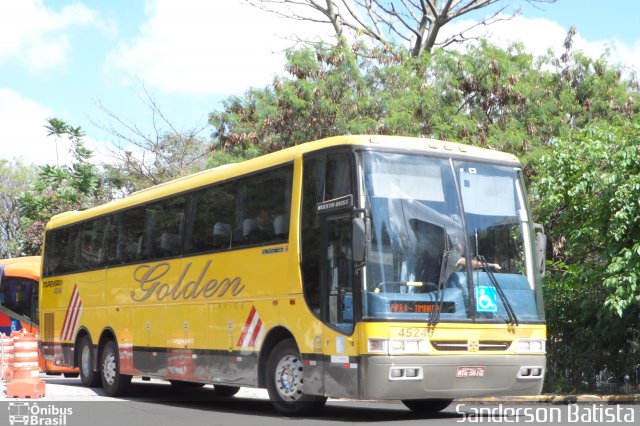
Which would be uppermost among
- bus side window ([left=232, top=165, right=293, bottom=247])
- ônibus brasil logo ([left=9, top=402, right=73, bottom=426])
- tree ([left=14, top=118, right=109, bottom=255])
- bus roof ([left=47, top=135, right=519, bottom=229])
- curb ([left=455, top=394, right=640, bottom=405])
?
tree ([left=14, top=118, right=109, bottom=255])

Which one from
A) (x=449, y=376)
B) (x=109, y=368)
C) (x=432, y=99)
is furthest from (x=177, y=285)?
(x=432, y=99)

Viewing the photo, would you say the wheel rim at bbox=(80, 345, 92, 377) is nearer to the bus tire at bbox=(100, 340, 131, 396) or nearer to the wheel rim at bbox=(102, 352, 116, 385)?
the bus tire at bbox=(100, 340, 131, 396)

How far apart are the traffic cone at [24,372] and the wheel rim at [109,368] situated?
Answer: 2.18 meters

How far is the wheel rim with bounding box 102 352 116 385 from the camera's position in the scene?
1936 cm

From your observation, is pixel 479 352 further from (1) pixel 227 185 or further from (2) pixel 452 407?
(1) pixel 227 185

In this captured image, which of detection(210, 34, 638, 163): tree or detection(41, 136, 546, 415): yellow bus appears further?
detection(210, 34, 638, 163): tree

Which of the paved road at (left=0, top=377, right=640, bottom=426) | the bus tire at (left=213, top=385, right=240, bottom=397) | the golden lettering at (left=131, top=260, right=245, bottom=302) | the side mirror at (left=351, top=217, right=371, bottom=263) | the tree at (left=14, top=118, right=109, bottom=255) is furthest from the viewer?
the tree at (left=14, top=118, right=109, bottom=255)

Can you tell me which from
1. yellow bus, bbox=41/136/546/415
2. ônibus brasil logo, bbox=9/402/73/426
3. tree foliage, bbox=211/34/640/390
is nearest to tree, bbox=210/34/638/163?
tree foliage, bbox=211/34/640/390

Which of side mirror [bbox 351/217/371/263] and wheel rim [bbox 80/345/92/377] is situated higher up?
side mirror [bbox 351/217/371/263]

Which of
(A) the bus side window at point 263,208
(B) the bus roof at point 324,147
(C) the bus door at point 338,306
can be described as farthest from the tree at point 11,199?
(C) the bus door at point 338,306

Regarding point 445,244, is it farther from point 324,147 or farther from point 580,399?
point 580,399

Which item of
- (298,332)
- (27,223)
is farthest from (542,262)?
(27,223)

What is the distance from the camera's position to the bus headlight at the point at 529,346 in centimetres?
1322

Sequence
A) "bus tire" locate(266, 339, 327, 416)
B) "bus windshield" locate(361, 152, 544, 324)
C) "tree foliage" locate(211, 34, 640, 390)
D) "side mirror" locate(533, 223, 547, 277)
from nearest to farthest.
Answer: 1. "bus windshield" locate(361, 152, 544, 324)
2. "bus tire" locate(266, 339, 327, 416)
3. "side mirror" locate(533, 223, 547, 277)
4. "tree foliage" locate(211, 34, 640, 390)
